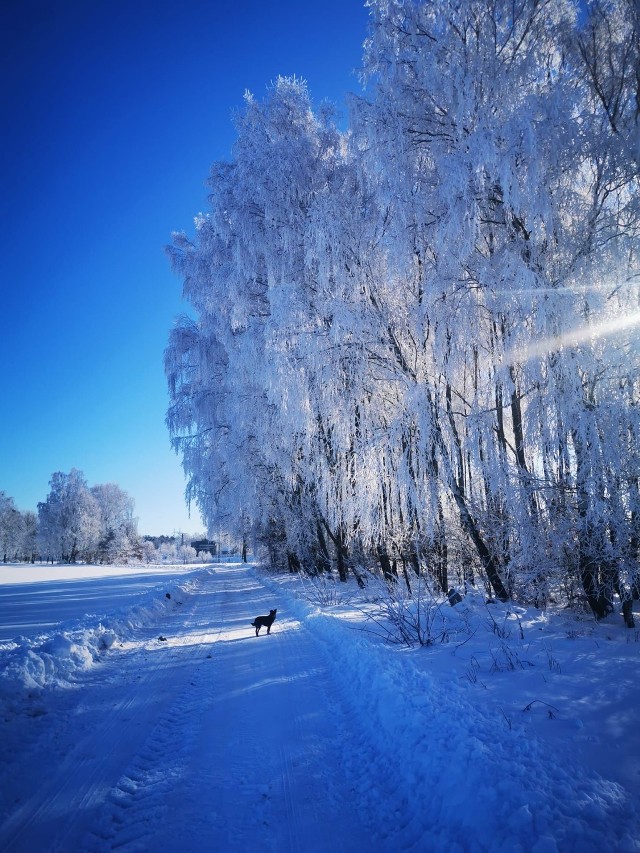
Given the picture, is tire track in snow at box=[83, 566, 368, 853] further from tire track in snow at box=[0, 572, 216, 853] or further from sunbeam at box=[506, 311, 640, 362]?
sunbeam at box=[506, 311, 640, 362]

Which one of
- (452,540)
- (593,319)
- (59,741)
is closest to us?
(59,741)

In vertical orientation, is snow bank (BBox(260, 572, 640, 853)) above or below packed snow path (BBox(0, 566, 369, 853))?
above

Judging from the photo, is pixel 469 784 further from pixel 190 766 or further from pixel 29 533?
pixel 29 533

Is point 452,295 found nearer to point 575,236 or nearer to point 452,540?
point 575,236

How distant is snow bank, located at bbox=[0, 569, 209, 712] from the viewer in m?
3.74

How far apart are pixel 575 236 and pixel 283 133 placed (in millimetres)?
7541

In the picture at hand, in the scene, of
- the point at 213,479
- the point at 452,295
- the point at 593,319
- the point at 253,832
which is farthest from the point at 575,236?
the point at 213,479

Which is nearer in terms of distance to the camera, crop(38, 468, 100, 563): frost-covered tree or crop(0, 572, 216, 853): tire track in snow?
crop(0, 572, 216, 853): tire track in snow

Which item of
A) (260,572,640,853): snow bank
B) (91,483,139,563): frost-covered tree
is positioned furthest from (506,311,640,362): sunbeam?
(91,483,139,563): frost-covered tree

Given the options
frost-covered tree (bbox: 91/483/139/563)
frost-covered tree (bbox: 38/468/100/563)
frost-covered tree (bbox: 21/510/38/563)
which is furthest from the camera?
frost-covered tree (bbox: 21/510/38/563)

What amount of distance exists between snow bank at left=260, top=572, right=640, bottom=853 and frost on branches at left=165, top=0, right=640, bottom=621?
299 cm

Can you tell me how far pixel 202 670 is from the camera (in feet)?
15.5

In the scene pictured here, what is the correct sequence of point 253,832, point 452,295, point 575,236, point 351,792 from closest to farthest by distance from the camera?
point 253,832 < point 351,792 < point 575,236 < point 452,295

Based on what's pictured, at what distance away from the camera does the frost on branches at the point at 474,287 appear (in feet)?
15.3
